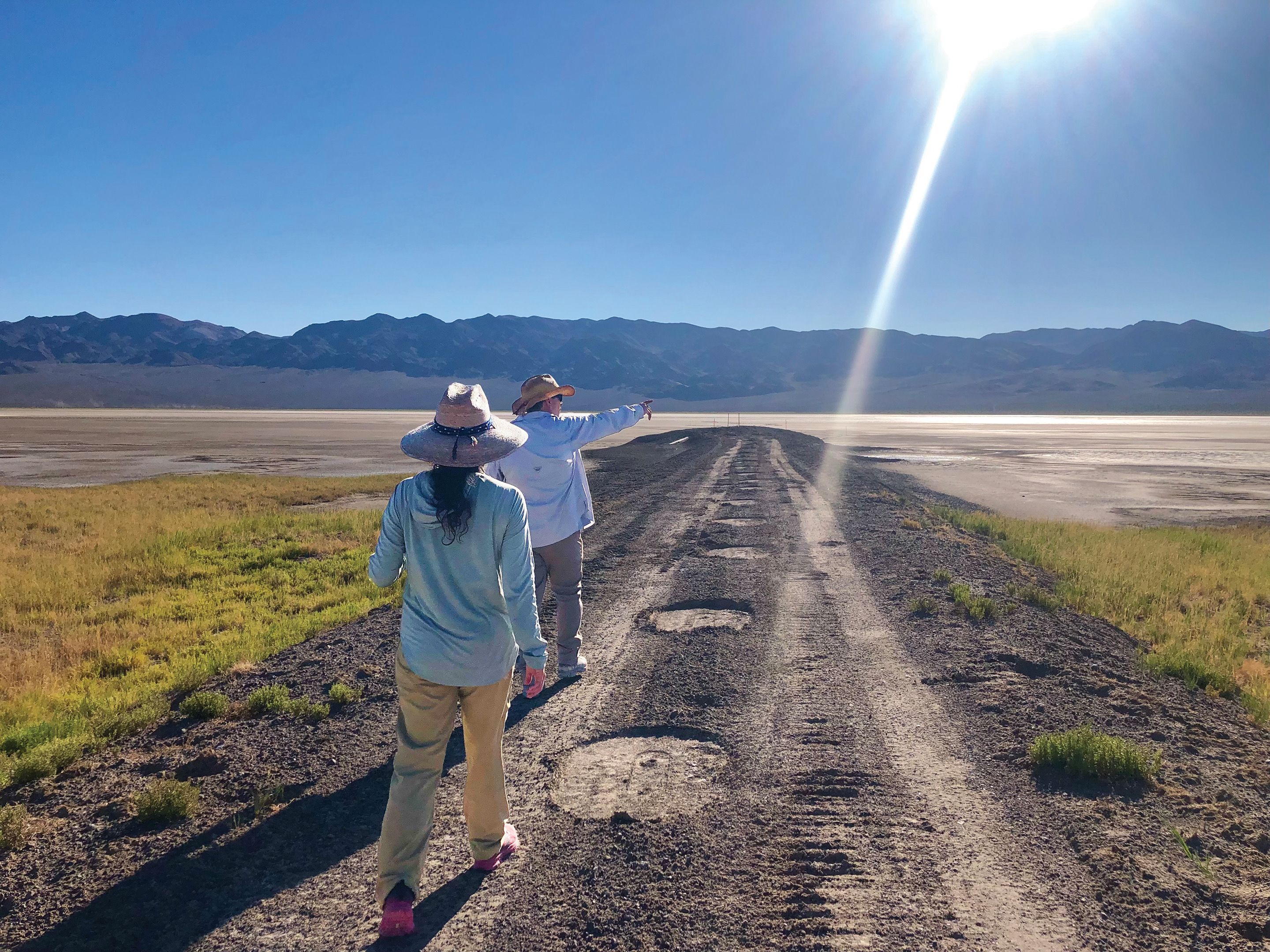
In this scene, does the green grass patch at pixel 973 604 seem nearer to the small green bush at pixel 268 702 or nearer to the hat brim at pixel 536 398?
the hat brim at pixel 536 398

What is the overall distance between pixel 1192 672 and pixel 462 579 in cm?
619

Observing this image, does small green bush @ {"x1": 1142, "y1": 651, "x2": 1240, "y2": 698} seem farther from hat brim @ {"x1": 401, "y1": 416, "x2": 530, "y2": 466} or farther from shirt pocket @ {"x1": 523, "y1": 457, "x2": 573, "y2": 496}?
hat brim @ {"x1": 401, "y1": 416, "x2": 530, "y2": 466}

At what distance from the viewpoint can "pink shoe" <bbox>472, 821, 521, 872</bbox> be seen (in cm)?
331

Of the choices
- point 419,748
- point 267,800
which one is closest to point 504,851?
point 419,748

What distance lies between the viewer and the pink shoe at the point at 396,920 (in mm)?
2875

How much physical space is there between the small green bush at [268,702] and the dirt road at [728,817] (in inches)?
6.2

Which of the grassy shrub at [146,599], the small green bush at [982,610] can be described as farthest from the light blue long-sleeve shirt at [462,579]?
the small green bush at [982,610]

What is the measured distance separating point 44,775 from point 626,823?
344 centimetres

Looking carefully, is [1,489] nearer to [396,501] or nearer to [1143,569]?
[396,501]

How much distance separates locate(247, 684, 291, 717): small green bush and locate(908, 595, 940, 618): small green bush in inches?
228

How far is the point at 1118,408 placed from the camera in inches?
6073

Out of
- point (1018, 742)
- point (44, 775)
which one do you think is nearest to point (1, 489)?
point (44, 775)

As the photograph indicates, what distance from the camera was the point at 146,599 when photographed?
32.4 feet

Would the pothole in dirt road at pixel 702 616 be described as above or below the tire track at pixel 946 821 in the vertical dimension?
below
